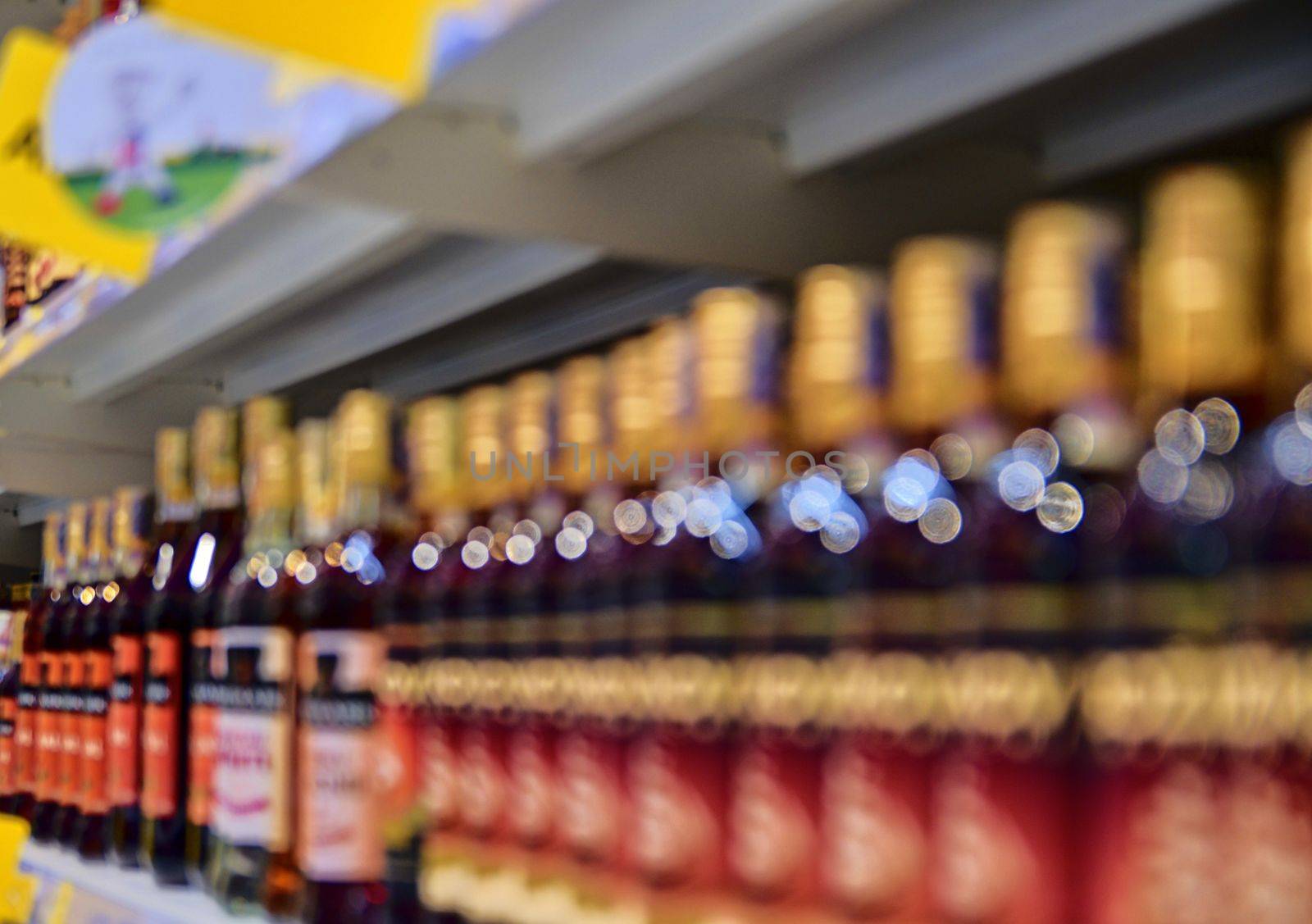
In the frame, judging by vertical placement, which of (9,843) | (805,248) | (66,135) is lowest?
(9,843)

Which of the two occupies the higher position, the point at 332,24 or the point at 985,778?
the point at 332,24

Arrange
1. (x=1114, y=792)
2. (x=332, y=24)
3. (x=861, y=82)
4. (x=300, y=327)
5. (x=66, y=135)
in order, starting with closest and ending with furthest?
(x=1114, y=792), (x=332, y=24), (x=861, y=82), (x=66, y=135), (x=300, y=327)

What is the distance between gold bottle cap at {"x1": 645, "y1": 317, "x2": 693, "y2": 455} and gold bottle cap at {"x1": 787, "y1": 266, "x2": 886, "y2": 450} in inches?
3.8

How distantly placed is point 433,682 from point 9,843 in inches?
38.8

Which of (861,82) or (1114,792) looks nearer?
(1114,792)

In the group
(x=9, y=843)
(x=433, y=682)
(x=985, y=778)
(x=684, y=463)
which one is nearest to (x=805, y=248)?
(x=684, y=463)

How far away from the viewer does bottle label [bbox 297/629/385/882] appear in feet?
3.50

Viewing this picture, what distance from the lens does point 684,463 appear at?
0.79 metres

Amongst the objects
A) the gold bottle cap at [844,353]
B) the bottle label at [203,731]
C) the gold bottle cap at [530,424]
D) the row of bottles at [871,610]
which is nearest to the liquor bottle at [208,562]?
the bottle label at [203,731]

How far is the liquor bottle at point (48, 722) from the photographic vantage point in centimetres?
176

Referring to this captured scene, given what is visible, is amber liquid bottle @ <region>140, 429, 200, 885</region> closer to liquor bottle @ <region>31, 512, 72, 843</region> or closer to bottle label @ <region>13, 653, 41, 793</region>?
liquor bottle @ <region>31, 512, 72, 843</region>

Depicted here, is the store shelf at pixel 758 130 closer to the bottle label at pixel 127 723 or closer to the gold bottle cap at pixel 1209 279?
the gold bottle cap at pixel 1209 279

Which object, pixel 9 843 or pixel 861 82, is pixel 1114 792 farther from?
pixel 9 843

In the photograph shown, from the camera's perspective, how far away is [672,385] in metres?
0.79
